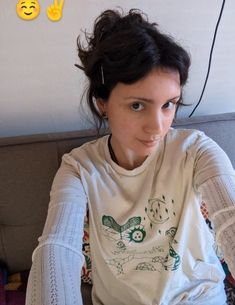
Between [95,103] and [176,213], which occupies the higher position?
[95,103]

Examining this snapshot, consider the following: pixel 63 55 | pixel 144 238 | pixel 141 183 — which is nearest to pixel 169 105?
pixel 141 183

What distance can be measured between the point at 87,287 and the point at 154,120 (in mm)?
632

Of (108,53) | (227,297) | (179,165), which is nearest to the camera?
(108,53)

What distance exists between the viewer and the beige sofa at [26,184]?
1.05 metres

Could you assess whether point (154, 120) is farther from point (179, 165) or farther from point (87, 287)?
point (87, 287)

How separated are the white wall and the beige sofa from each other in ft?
0.40

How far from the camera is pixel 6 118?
3.74 ft

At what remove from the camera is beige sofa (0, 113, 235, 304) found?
3.44 feet

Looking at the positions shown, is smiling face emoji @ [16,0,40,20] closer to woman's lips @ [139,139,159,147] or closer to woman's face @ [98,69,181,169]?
woman's face @ [98,69,181,169]

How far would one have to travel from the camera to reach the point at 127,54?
A: 2.33 feet

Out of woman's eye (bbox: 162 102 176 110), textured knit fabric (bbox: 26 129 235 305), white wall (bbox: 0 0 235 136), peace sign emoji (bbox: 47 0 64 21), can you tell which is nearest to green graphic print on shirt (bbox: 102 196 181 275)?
textured knit fabric (bbox: 26 129 235 305)

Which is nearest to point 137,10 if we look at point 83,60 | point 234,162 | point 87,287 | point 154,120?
point 83,60

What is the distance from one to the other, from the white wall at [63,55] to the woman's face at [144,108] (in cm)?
37

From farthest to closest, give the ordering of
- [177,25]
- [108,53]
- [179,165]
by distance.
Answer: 1. [177,25]
2. [179,165]
3. [108,53]
